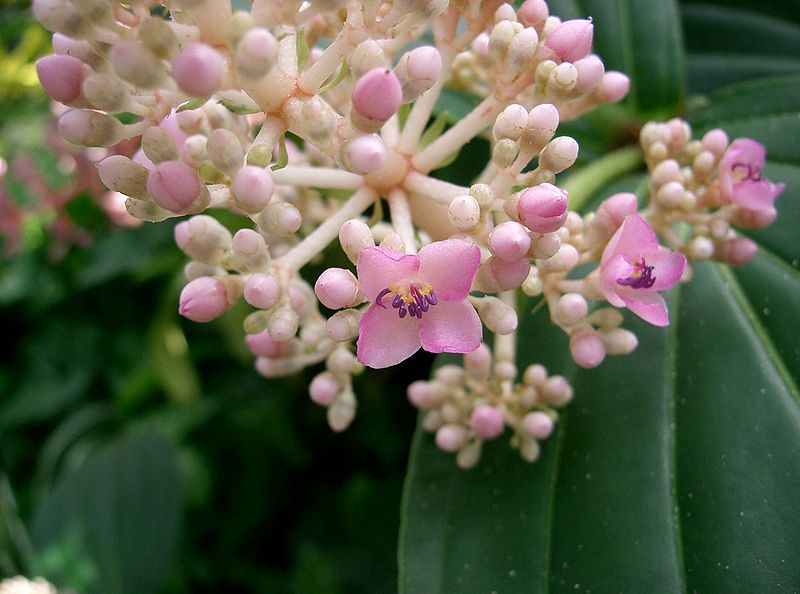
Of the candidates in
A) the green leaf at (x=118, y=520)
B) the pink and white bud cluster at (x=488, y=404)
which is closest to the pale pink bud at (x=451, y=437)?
A: the pink and white bud cluster at (x=488, y=404)

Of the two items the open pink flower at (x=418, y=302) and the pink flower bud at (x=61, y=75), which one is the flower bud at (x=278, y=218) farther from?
the pink flower bud at (x=61, y=75)

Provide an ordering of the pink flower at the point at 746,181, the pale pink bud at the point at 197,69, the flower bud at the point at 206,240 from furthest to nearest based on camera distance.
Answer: the pink flower at the point at 746,181 < the flower bud at the point at 206,240 < the pale pink bud at the point at 197,69

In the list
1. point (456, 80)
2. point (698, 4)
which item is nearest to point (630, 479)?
point (456, 80)

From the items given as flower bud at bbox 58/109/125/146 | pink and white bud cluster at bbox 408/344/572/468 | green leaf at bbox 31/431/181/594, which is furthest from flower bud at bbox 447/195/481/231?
green leaf at bbox 31/431/181/594

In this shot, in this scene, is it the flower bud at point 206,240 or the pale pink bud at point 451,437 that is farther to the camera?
the pale pink bud at point 451,437

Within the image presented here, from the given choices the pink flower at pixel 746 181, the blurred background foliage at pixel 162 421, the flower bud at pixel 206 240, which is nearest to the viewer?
the flower bud at pixel 206 240

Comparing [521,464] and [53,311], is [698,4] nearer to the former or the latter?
[521,464]

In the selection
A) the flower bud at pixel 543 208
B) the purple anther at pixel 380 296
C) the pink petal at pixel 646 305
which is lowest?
the pink petal at pixel 646 305

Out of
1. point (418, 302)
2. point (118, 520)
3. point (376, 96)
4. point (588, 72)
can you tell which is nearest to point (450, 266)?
point (418, 302)
